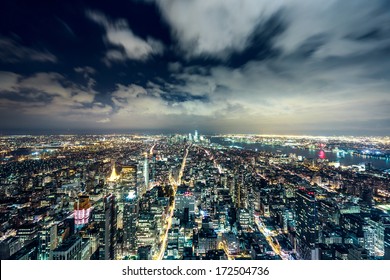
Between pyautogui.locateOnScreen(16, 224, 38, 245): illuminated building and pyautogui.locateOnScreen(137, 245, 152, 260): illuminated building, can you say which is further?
pyautogui.locateOnScreen(16, 224, 38, 245): illuminated building

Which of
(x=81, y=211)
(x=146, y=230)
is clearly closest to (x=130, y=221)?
(x=146, y=230)

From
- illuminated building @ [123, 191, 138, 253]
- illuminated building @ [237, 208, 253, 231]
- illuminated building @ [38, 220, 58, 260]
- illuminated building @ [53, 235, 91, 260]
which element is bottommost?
illuminated building @ [237, 208, 253, 231]

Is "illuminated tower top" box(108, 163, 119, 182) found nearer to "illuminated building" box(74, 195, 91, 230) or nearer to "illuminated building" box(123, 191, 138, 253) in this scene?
"illuminated building" box(123, 191, 138, 253)

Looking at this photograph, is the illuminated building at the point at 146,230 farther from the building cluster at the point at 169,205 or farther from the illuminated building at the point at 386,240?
the illuminated building at the point at 386,240

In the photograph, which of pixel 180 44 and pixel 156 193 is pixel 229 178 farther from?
pixel 180 44

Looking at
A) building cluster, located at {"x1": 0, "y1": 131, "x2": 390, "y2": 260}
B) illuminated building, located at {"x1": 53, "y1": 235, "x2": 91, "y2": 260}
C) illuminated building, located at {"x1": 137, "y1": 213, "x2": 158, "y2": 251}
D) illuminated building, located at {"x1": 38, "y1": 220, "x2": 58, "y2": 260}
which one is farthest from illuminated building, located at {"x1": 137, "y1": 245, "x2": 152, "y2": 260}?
illuminated building, located at {"x1": 38, "y1": 220, "x2": 58, "y2": 260}

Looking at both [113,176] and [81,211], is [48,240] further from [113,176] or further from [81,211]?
[113,176]

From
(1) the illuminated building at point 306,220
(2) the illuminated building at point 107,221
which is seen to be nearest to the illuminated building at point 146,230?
(2) the illuminated building at point 107,221
